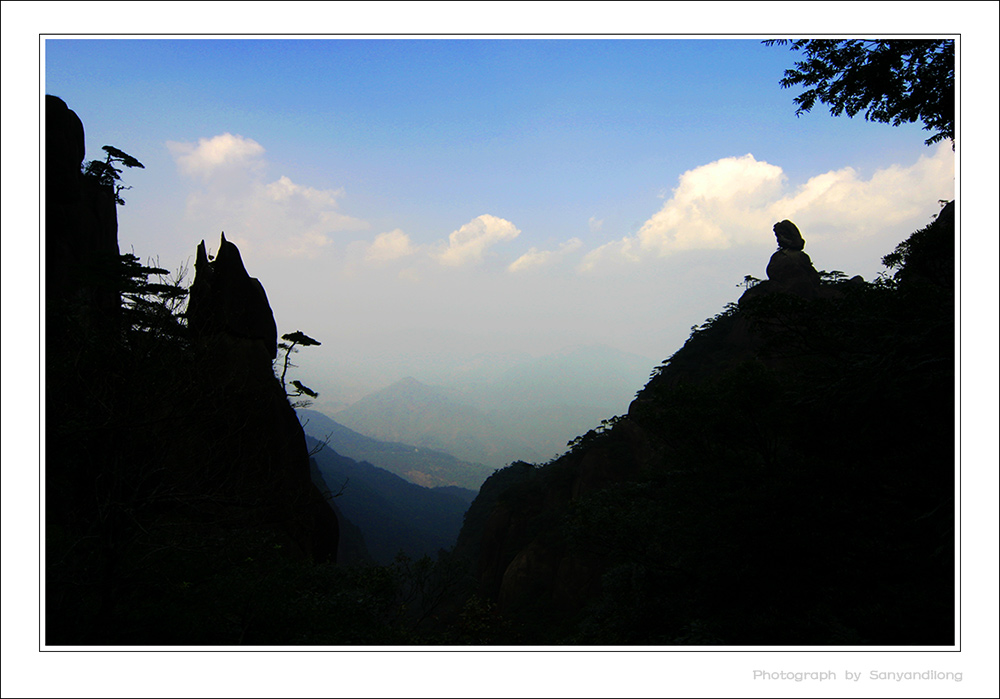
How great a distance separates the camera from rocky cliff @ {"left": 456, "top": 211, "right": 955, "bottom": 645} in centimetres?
589

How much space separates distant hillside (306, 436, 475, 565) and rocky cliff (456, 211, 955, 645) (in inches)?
2687

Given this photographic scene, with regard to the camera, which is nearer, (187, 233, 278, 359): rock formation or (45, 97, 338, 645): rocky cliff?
(45, 97, 338, 645): rocky cliff

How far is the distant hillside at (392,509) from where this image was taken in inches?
4181

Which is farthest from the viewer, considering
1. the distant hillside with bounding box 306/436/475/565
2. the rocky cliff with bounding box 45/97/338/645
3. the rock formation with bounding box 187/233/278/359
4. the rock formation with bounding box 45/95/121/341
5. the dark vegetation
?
the distant hillside with bounding box 306/436/475/565

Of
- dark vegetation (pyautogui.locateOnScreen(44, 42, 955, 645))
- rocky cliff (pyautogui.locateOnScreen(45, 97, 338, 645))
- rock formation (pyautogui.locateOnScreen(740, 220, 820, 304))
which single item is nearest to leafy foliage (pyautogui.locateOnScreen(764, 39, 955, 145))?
dark vegetation (pyautogui.locateOnScreen(44, 42, 955, 645))

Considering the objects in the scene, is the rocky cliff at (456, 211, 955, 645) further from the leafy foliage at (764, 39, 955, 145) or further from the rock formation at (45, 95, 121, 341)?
the rock formation at (45, 95, 121, 341)

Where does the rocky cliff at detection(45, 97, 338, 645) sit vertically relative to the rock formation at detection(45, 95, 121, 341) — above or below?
below

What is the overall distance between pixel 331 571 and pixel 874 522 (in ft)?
43.0

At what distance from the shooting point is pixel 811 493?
354 inches

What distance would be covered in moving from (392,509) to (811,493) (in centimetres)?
14408

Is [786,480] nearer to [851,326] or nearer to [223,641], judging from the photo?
[851,326]

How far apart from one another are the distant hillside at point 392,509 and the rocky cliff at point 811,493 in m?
68.3

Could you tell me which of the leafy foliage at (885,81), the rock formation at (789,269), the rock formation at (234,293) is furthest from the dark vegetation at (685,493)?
the rock formation at (789,269)

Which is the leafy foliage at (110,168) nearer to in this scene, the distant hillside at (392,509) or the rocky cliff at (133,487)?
the rocky cliff at (133,487)
